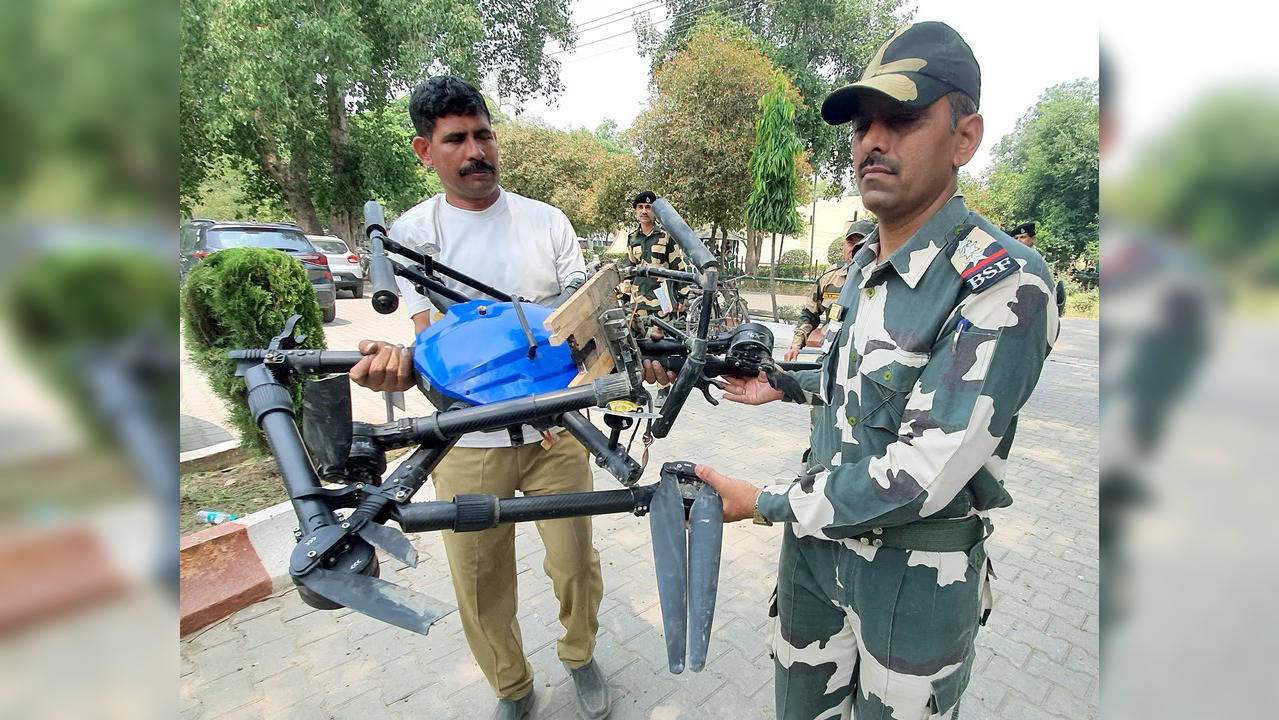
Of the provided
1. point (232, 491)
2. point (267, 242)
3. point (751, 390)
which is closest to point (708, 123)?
point (267, 242)

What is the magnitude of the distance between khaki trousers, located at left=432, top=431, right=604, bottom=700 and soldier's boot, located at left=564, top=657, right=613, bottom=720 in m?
0.05

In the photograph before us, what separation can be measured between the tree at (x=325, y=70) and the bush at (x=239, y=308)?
7.35 metres

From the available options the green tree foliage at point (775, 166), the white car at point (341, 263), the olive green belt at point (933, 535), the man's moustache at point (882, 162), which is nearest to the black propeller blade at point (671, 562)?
the olive green belt at point (933, 535)

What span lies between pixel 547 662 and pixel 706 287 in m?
2.27

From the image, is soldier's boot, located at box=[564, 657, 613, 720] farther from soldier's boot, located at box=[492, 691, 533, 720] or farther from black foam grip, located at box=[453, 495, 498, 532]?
black foam grip, located at box=[453, 495, 498, 532]

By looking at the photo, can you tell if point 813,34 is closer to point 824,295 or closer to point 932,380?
point 824,295

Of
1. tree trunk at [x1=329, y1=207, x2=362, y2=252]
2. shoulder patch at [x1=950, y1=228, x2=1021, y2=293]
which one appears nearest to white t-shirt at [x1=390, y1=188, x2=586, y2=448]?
shoulder patch at [x1=950, y1=228, x2=1021, y2=293]

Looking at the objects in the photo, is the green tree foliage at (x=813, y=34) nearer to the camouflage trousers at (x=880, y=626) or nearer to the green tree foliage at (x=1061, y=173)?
the green tree foliage at (x=1061, y=173)

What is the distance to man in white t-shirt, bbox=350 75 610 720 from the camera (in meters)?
2.09

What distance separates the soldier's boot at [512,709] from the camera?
2338 mm

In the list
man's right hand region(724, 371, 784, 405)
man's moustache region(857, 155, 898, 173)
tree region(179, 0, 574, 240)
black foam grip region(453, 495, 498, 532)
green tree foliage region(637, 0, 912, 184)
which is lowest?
black foam grip region(453, 495, 498, 532)
